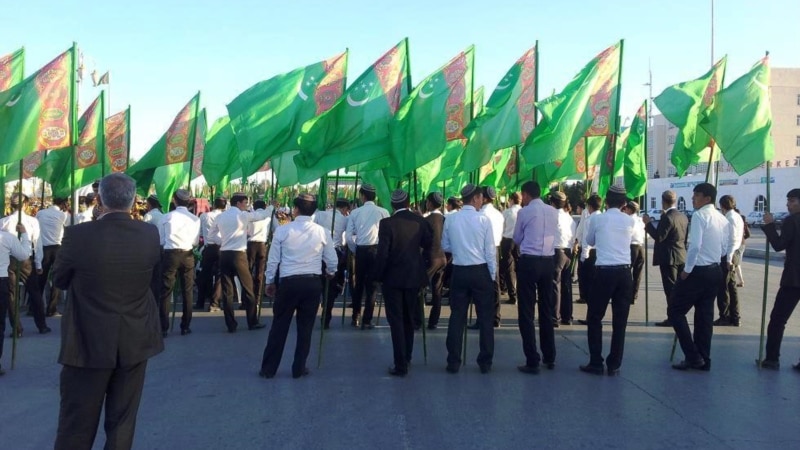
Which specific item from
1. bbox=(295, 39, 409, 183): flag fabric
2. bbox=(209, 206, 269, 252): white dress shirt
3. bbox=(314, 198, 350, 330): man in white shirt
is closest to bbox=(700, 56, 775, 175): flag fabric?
bbox=(295, 39, 409, 183): flag fabric

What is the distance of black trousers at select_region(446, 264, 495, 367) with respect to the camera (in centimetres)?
708

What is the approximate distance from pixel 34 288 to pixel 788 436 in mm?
9010

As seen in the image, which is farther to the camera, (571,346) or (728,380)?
(571,346)

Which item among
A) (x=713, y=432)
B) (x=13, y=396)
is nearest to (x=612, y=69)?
(x=713, y=432)

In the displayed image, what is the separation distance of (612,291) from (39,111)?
21.9 feet

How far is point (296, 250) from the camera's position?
22.8ft

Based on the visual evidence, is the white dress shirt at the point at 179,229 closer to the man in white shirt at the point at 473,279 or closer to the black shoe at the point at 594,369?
the man in white shirt at the point at 473,279

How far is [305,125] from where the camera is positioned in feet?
28.6

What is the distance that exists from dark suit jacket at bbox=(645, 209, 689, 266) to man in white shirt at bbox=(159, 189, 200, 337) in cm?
645

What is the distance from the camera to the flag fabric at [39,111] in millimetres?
7660

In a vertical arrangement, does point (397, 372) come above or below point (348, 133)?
below

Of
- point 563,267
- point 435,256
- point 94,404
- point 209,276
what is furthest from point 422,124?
point 94,404

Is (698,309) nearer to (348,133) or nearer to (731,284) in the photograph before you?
(731,284)

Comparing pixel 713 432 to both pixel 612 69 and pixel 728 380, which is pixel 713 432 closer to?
pixel 728 380
